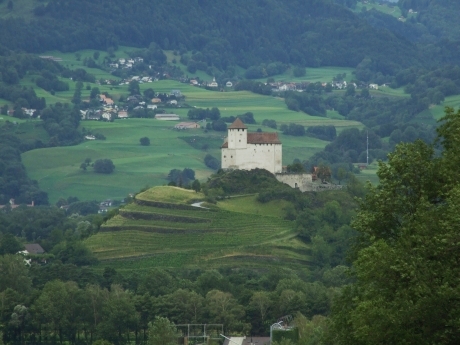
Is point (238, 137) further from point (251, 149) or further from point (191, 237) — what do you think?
point (191, 237)

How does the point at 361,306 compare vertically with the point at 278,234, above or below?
above

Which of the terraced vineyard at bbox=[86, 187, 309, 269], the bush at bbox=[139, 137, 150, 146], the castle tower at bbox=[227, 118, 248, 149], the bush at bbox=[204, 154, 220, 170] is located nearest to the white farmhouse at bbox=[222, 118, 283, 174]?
the castle tower at bbox=[227, 118, 248, 149]

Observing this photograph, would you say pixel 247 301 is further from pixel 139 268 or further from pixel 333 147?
pixel 333 147

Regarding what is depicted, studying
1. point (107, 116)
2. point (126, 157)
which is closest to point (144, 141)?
point (126, 157)

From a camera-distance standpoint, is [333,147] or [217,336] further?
[333,147]

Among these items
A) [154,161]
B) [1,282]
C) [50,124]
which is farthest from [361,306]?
[50,124]

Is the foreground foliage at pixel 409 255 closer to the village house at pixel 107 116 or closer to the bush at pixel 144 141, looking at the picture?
the bush at pixel 144 141
